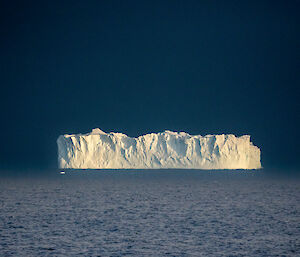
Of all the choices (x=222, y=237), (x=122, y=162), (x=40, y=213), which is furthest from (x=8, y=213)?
(x=122, y=162)

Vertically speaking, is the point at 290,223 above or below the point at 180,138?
below

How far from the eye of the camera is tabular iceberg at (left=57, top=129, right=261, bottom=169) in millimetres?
102938

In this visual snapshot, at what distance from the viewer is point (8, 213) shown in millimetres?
38188

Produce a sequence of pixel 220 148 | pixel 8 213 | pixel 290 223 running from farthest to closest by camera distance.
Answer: pixel 220 148 → pixel 8 213 → pixel 290 223

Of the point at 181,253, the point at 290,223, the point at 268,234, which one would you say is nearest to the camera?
the point at 181,253

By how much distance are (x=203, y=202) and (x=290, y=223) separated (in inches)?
611

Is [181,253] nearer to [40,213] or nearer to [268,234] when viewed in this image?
[268,234]

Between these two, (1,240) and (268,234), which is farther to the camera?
(268,234)

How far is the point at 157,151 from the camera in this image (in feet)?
352

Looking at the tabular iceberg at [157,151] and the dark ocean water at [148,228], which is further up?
the tabular iceberg at [157,151]

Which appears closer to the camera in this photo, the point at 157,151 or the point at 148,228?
the point at 148,228

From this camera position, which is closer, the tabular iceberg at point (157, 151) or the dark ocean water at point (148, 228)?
the dark ocean water at point (148, 228)

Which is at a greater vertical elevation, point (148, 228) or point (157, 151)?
point (157, 151)

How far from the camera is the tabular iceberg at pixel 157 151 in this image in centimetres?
10294
